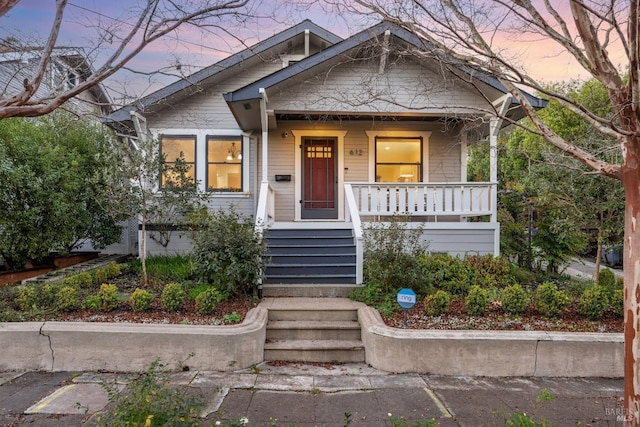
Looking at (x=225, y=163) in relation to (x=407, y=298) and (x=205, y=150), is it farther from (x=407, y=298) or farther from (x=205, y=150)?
(x=407, y=298)

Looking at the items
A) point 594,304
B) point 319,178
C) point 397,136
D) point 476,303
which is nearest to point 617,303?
point 594,304

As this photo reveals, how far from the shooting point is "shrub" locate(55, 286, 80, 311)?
5328 mm

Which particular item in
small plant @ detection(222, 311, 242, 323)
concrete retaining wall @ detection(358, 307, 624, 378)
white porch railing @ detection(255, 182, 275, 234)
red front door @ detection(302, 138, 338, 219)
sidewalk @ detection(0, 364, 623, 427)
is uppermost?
red front door @ detection(302, 138, 338, 219)

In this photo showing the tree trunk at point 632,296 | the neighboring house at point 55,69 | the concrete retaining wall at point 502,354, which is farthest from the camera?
the concrete retaining wall at point 502,354

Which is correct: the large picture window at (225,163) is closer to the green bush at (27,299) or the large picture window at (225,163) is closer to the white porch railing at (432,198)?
the white porch railing at (432,198)

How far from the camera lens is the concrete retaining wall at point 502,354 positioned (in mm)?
4527

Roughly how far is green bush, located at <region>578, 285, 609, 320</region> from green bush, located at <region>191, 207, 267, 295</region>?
16.1ft

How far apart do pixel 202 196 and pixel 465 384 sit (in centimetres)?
686

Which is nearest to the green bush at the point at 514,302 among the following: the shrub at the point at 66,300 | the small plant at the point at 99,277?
the shrub at the point at 66,300

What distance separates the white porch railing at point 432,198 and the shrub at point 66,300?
564 centimetres

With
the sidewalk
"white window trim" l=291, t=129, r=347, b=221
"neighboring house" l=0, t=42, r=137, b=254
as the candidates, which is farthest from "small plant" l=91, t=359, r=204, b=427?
"white window trim" l=291, t=129, r=347, b=221

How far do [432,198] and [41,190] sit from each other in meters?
8.30

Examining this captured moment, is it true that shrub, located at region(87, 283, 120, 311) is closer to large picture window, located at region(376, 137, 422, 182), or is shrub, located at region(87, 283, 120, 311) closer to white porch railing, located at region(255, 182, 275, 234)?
white porch railing, located at region(255, 182, 275, 234)

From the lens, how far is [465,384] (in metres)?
4.27
